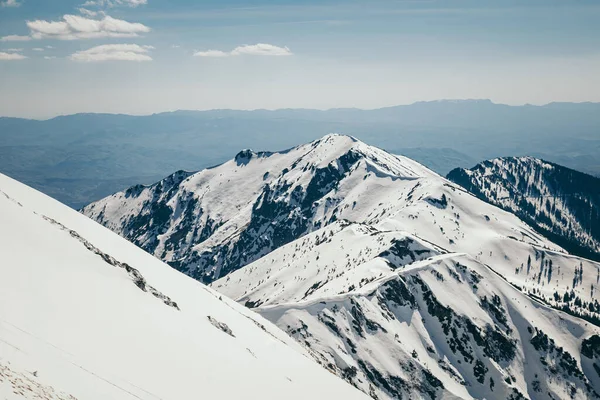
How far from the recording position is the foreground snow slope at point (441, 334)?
13225 cm

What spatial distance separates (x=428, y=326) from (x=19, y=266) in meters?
151

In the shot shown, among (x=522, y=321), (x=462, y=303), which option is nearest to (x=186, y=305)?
(x=462, y=303)

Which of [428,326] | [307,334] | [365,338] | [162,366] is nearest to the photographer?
[162,366]

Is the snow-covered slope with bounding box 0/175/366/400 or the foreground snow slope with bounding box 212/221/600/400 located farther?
the foreground snow slope with bounding box 212/221/600/400

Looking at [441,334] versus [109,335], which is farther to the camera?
[441,334]

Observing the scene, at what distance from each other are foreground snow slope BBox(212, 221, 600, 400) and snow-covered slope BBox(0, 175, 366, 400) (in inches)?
2735

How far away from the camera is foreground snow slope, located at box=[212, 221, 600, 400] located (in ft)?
434

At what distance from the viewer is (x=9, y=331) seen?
84.7 feet

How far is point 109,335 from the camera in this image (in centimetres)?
3381

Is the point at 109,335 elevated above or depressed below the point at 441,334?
above

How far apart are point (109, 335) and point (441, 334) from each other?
5928 inches

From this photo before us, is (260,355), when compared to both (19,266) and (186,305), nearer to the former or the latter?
(186,305)

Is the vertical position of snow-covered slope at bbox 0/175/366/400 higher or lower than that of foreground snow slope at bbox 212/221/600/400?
higher

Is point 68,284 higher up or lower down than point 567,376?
higher up
